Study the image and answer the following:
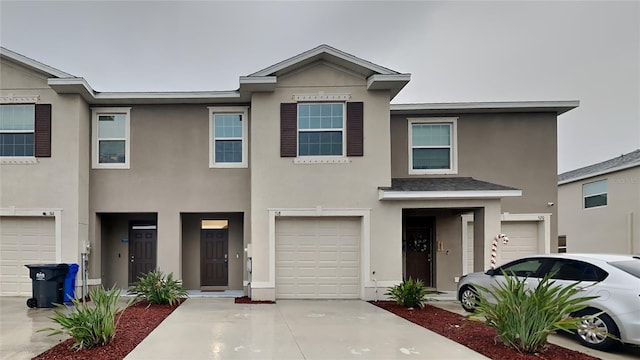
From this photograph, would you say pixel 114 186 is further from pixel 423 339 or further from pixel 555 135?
pixel 555 135

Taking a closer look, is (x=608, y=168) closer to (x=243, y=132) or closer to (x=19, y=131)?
(x=243, y=132)

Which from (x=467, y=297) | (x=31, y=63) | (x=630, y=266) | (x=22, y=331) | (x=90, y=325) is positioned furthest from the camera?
(x=31, y=63)

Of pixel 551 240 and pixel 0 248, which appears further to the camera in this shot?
pixel 551 240

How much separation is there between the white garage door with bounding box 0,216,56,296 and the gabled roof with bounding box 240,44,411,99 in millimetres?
6845

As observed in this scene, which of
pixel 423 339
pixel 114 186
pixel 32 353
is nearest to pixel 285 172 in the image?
pixel 114 186

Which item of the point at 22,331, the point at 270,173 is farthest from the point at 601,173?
the point at 22,331

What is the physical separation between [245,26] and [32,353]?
49.7ft

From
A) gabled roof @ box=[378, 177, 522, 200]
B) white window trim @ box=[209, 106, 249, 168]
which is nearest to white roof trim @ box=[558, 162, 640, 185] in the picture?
gabled roof @ box=[378, 177, 522, 200]

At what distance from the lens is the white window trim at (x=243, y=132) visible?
13891 millimetres

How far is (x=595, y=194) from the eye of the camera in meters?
20.2

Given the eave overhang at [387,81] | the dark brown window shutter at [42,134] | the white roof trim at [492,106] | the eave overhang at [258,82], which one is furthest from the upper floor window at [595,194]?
the dark brown window shutter at [42,134]

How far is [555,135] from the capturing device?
1482 centimetres

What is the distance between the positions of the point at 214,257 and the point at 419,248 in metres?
Result: 6.61

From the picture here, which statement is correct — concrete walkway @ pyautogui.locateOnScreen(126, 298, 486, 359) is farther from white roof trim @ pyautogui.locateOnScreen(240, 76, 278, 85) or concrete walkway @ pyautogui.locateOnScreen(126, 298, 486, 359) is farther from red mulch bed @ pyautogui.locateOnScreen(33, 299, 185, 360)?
white roof trim @ pyautogui.locateOnScreen(240, 76, 278, 85)
